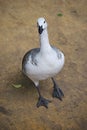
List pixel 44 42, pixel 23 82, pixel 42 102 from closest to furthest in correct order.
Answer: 1. pixel 44 42
2. pixel 42 102
3. pixel 23 82

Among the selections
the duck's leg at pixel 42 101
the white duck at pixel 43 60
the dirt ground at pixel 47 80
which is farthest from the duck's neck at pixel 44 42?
the dirt ground at pixel 47 80

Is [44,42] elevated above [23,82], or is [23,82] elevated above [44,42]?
[44,42]

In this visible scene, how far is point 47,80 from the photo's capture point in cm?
435

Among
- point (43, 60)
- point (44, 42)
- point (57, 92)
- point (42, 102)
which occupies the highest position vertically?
point (44, 42)

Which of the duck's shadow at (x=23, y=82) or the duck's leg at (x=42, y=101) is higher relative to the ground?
the duck's shadow at (x=23, y=82)

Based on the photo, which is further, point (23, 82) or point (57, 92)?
point (23, 82)

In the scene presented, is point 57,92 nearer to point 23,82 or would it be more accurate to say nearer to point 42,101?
point 42,101

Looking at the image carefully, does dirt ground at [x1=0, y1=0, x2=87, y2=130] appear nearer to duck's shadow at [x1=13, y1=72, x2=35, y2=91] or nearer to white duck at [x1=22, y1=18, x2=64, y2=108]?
duck's shadow at [x1=13, y1=72, x2=35, y2=91]

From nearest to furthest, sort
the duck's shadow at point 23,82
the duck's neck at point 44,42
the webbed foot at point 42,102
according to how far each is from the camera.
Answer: the duck's neck at point 44,42
the webbed foot at point 42,102
the duck's shadow at point 23,82

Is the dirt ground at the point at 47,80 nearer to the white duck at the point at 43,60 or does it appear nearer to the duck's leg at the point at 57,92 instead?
the duck's leg at the point at 57,92

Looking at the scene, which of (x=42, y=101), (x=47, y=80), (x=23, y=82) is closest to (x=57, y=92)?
(x=42, y=101)

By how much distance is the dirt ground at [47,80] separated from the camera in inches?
150

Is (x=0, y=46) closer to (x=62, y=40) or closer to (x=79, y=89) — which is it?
(x=62, y=40)

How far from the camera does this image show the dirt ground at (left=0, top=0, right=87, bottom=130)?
3.80 m
